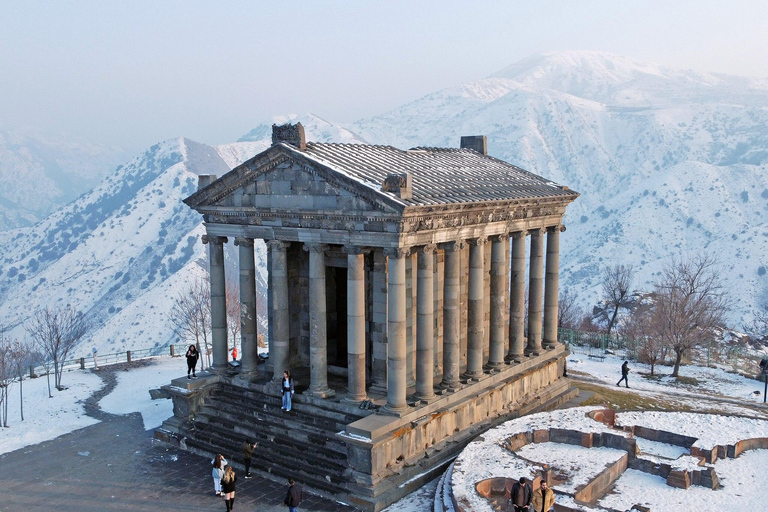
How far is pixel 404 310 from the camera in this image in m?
21.4

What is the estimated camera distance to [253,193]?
2430 centimetres

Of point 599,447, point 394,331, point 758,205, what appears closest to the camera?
point 394,331

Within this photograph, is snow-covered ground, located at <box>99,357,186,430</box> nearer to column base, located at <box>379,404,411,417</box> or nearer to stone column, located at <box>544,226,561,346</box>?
column base, located at <box>379,404,411,417</box>

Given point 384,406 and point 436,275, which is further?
point 436,275

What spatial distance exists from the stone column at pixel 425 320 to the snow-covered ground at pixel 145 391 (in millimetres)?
11999

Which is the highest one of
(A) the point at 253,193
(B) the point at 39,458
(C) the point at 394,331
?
(A) the point at 253,193

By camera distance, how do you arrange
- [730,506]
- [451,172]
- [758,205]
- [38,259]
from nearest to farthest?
[730,506]
[451,172]
[758,205]
[38,259]

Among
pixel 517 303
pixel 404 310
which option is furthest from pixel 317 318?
pixel 517 303

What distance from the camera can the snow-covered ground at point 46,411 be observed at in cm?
2600

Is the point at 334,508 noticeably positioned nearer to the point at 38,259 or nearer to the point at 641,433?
the point at 641,433

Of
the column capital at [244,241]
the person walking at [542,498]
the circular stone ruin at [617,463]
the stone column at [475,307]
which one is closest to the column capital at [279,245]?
the column capital at [244,241]

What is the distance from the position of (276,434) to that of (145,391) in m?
12.3

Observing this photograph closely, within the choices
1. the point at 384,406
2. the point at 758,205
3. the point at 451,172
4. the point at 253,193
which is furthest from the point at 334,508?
the point at 758,205

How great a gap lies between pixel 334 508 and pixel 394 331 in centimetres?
561
